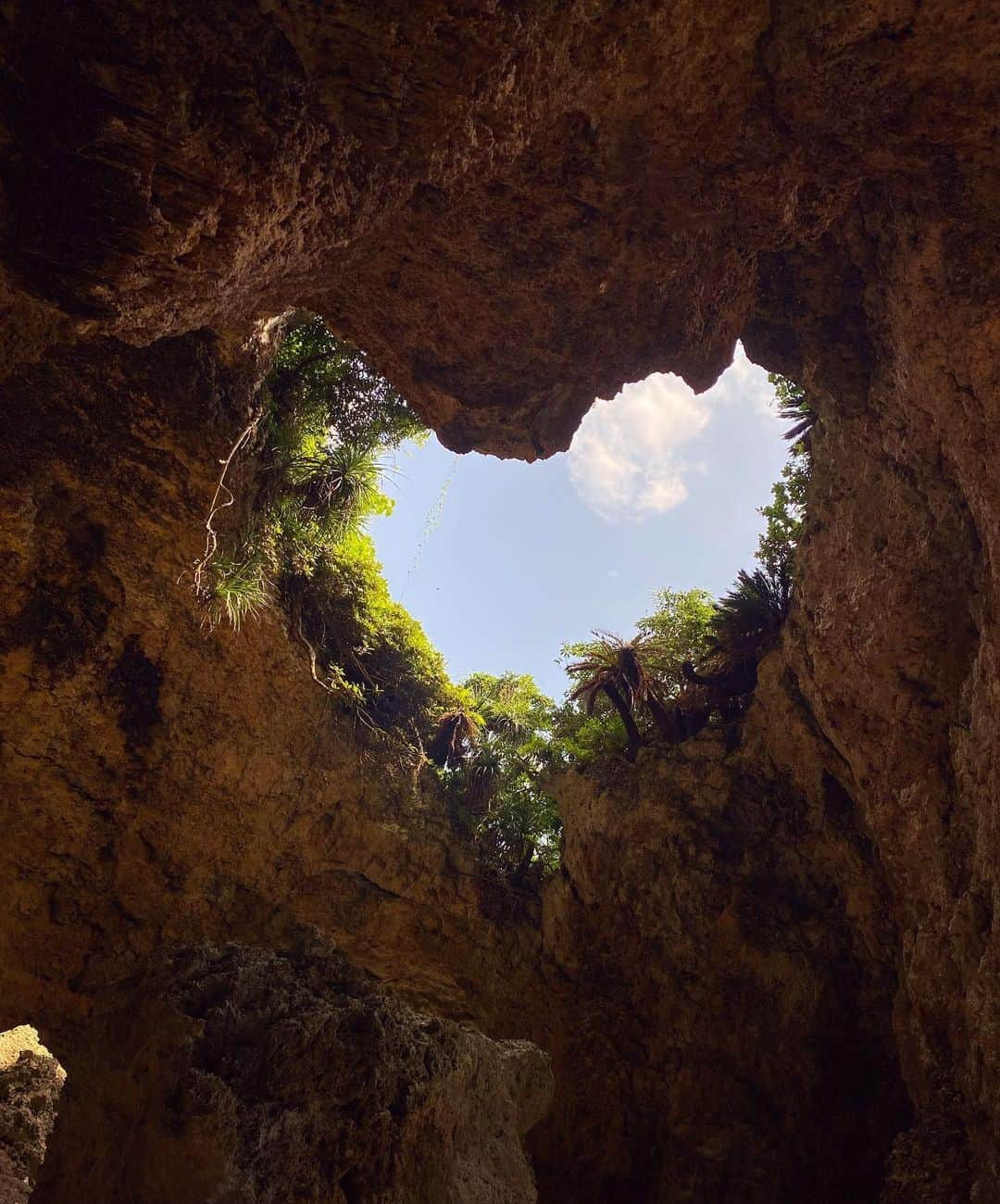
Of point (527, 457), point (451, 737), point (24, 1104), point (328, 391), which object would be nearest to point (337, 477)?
point (328, 391)

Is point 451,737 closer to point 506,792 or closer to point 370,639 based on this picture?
point 506,792

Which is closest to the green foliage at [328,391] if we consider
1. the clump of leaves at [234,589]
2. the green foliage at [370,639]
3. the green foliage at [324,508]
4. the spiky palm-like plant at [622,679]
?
the green foliage at [324,508]

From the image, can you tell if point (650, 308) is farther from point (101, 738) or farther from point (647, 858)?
point (101, 738)

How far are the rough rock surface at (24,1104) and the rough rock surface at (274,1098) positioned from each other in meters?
4.65

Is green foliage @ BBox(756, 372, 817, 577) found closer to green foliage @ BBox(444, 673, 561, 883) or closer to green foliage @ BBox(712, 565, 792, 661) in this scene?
green foliage @ BBox(712, 565, 792, 661)

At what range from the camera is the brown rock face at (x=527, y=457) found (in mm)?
3668

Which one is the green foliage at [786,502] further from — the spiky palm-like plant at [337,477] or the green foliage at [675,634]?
the spiky palm-like plant at [337,477]

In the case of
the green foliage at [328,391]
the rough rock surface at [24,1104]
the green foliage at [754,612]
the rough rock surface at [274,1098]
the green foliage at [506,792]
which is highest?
the green foliage at [328,391]

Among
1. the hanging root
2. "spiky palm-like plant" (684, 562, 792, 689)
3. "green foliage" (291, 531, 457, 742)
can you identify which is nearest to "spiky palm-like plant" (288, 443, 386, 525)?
"green foliage" (291, 531, 457, 742)

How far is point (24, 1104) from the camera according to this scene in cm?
810

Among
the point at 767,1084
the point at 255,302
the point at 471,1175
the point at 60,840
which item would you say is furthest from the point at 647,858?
the point at 255,302

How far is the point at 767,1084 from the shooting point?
25.8 ft

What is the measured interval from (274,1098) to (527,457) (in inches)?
226

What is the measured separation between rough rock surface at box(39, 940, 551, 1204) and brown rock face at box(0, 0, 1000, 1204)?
32 millimetres
